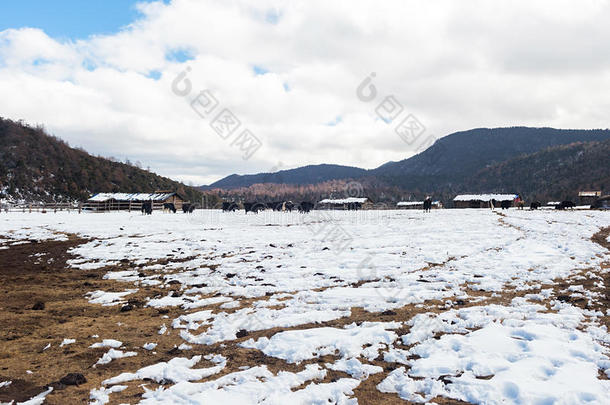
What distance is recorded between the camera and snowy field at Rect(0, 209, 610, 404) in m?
4.01

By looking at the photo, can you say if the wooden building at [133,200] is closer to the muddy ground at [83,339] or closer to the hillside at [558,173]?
the muddy ground at [83,339]

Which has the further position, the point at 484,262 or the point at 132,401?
the point at 484,262

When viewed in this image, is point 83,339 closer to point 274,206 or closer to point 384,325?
point 384,325

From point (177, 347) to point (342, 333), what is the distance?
2552mm

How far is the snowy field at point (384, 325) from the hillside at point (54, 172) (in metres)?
99.8

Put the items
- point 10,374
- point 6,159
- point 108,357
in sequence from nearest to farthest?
point 10,374 < point 108,357 < point 6,159

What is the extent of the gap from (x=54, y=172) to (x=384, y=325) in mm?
121757

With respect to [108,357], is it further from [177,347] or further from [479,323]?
[479,323]

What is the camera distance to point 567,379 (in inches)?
158

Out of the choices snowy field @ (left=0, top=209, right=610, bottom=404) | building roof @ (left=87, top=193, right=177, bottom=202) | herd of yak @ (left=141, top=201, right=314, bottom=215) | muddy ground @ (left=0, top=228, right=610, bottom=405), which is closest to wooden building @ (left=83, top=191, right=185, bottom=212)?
building roof @ (left=87, top=193, right=177, bottom=202)

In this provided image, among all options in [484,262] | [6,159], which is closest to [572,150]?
[484,262]

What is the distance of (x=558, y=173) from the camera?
534ft

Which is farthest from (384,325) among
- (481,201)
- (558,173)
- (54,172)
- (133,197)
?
(558,173)

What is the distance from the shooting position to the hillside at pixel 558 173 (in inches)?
5428
